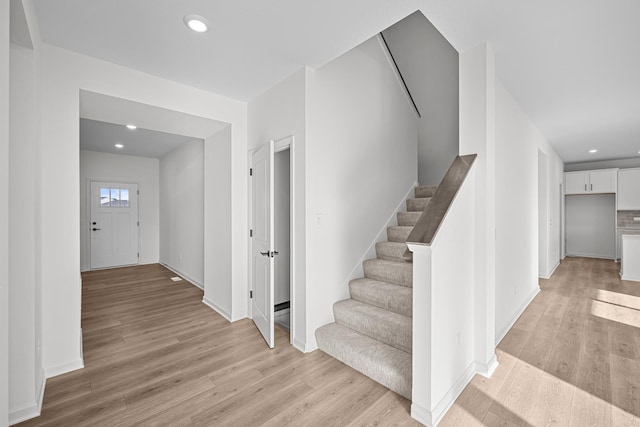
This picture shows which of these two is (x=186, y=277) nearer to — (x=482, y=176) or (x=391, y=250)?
(x=391, y=250)

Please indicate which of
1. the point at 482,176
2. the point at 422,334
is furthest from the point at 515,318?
the point at 422,334

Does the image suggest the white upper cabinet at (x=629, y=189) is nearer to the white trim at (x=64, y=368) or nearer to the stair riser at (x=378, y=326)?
the stair riser at (x=378, y=326)

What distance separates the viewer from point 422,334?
169cm

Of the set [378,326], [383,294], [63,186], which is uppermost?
[63,186]

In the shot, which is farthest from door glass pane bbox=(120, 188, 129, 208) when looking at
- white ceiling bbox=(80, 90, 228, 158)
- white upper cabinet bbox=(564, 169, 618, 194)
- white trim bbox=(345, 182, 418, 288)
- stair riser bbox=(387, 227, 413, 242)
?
white upper cabinet bbox=(564, 169, 618, 194)

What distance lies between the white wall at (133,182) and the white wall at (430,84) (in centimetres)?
612

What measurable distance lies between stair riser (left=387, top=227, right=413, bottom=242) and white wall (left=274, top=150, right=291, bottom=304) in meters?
1.27

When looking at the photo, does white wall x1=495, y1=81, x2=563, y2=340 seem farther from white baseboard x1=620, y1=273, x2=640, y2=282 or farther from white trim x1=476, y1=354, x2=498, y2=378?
white baseboard x1=620, y1=273, x2=640, y2=282

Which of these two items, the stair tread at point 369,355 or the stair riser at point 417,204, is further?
the stair riser at point 417,204

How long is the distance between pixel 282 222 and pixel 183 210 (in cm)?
305

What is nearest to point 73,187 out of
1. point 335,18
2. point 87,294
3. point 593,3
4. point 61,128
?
point 61,128

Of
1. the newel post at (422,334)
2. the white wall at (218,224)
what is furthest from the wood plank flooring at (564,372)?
the white wall at (218,224)

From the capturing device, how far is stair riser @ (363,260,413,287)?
2.77m

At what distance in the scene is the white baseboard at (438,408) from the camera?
1.67m
